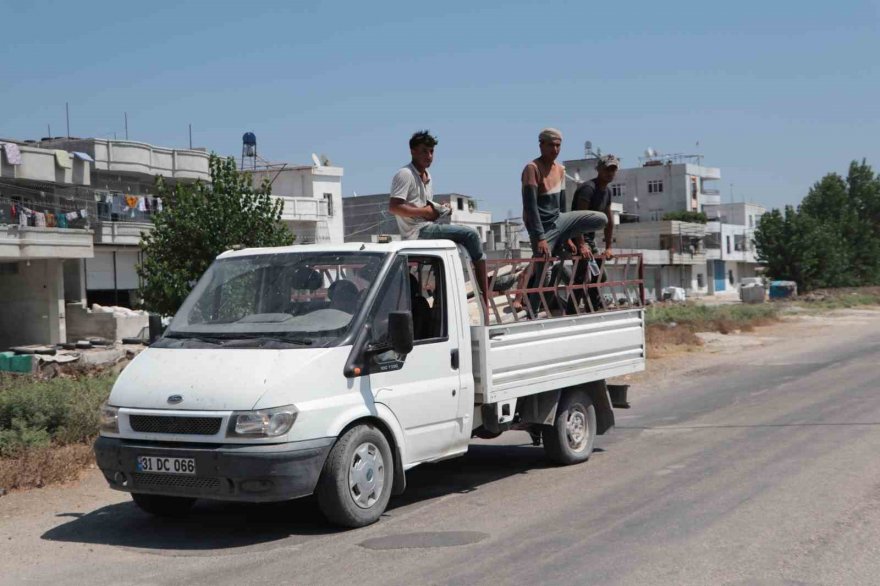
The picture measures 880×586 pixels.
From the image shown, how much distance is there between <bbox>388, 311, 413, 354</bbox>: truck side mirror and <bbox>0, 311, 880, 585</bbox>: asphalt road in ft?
4.27

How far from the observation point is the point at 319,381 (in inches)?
258

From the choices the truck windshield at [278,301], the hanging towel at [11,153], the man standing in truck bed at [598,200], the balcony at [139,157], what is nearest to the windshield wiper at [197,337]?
the truck windshield at [278,301]

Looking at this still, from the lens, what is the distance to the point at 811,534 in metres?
6.33

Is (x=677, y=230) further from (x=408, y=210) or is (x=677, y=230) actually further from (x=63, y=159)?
(x=408, y=210)

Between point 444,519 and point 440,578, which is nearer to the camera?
point 440,578

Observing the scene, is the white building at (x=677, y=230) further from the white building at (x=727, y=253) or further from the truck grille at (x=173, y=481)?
the truck grille at (x=173, y=481)

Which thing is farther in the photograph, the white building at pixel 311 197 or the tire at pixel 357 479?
the white building at pixel 311 197

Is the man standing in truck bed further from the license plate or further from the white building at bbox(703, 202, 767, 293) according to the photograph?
the white building at bbox(703, 202, 767, 293)

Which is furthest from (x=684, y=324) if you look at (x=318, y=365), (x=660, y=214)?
(x=660, y=214)

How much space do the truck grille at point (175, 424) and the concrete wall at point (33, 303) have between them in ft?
113

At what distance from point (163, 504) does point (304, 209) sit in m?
50.4

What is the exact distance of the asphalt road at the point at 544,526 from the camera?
5750 millimetres

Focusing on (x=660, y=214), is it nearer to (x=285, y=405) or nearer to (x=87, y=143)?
(x=87, y=143)

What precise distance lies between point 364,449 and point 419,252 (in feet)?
5.64
